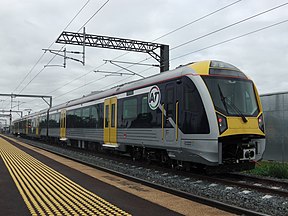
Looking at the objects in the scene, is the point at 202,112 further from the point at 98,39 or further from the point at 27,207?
the point at 98,39

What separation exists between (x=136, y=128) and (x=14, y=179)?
540cm

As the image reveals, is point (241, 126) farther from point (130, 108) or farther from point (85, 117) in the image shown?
point (85, 117)

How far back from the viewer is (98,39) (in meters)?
24.2

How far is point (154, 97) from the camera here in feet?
40.4

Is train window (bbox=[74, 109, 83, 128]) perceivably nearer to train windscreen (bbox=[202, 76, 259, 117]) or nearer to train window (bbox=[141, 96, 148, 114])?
train window (bbox=[141, 96, 148, 114])

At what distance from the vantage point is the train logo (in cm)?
1207

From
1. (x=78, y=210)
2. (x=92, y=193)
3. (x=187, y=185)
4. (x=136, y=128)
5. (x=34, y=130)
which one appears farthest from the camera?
(x=34, y=130)

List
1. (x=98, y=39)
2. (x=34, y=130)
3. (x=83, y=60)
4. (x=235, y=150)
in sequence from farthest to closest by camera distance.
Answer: (x=34, y=130) < (x=98, y=39) < (x=83, y=60) < (x=235, y=150)

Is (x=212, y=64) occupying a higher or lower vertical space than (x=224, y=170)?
higher

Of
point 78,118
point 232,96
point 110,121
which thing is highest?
point 232,96

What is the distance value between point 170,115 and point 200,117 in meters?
1.57

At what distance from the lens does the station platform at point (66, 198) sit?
19.8 feet

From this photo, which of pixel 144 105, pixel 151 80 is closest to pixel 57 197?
pixel 144 105

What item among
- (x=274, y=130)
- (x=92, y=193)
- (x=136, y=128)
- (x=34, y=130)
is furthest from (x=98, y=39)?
(x=34, y=130)
